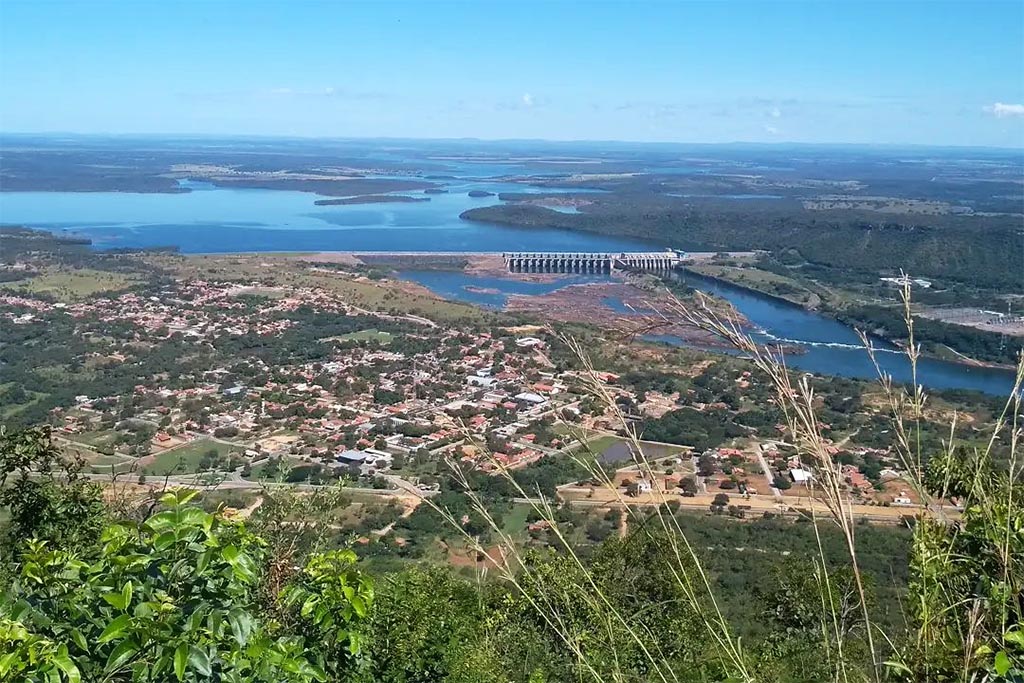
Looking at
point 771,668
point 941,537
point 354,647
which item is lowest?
point 771,668

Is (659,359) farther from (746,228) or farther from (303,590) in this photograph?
(746,228)

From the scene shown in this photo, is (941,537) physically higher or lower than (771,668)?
higher

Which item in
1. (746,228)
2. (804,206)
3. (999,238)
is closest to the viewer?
(999,238)

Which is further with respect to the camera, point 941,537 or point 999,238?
point 999,238

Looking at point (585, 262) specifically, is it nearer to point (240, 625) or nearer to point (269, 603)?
point (269, 603)

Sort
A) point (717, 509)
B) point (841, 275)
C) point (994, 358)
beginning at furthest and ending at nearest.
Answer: point (841, 275) → point (994, 358) → point (717, 509)

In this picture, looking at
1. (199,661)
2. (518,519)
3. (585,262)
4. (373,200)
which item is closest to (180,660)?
(199,661)

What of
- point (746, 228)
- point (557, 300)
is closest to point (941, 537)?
point (557, 300)
